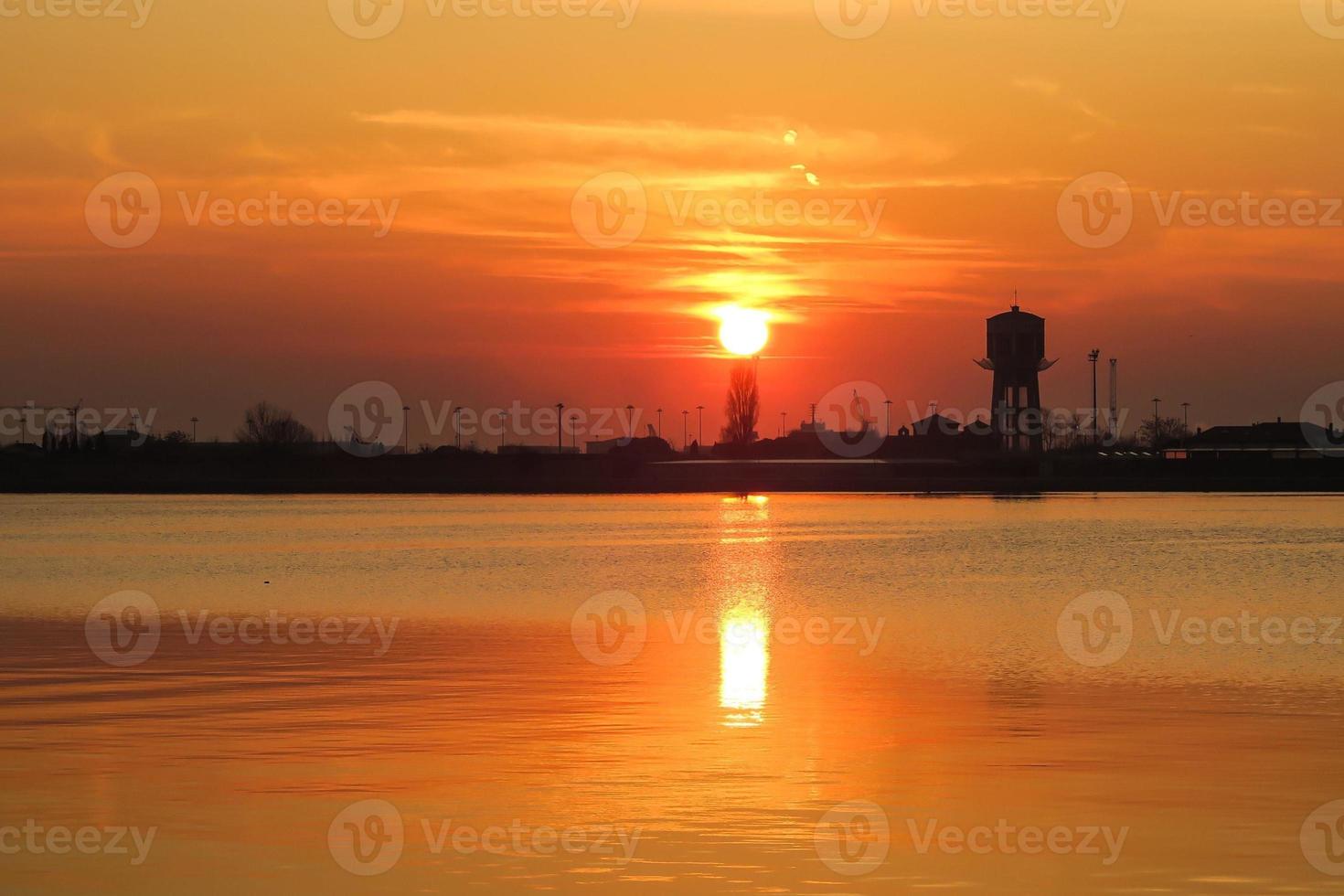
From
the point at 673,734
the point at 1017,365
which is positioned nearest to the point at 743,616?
the point at 673,734

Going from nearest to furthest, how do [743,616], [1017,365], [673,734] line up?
[673,734] → [743,616] → [1017,365]

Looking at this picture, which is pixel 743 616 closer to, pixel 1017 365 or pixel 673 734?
pixel 673 734

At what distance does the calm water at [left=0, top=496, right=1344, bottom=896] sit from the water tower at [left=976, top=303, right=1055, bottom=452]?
134157 mm

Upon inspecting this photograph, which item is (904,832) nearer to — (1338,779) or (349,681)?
(1338,779)

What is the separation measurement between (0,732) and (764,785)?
32.2 feet

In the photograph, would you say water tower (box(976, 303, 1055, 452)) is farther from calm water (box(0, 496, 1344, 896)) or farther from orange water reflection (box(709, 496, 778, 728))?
calm water (box(0, 496, 1344, 896))

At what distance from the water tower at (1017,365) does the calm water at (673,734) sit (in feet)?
440

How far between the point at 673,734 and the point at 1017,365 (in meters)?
168

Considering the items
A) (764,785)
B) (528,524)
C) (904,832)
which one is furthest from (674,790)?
(528,524)

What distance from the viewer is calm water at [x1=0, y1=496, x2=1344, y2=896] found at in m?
14.8

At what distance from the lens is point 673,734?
70.4ft

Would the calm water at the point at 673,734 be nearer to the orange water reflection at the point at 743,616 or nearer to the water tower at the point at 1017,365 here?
the orange water reflection at the point at 743,616

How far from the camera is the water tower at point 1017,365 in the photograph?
7264 inches

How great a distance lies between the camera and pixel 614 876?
1422 centimetres
